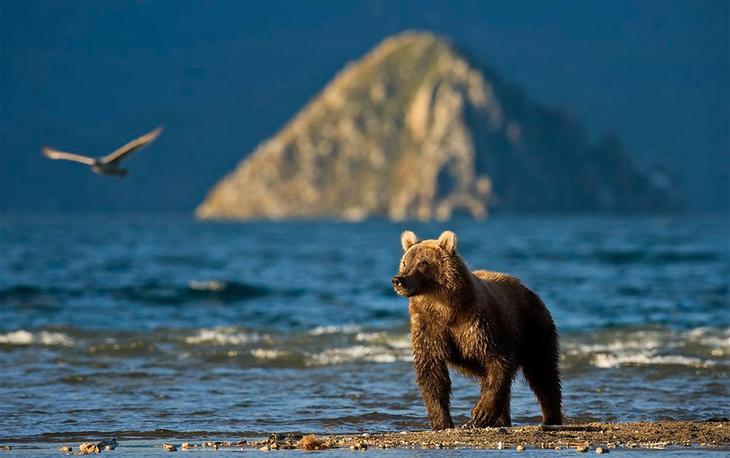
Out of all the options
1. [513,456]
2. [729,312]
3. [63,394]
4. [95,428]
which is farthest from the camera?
[729,312]

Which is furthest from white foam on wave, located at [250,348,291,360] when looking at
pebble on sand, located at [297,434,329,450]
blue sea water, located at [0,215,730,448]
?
pebble on sand, located at [297,434,329,450]

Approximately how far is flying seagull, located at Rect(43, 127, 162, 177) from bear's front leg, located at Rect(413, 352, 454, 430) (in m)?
8.36

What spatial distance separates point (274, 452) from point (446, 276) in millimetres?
2336

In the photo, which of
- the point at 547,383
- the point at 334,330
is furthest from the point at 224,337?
the point at 547,383

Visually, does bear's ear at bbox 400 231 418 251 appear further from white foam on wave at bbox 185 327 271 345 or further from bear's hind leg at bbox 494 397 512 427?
white foam on wave at bbox 185 327 271 345

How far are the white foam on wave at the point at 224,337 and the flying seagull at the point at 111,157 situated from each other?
4017mm

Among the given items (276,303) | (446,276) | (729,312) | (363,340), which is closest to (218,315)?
(276,303)

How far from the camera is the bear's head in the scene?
1308cm

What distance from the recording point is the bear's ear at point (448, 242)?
13.2 meters

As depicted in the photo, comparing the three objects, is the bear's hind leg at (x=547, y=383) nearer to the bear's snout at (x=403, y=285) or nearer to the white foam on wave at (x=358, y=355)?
the bear's snout at (x=403, y=285)

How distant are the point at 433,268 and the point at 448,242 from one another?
31 cm

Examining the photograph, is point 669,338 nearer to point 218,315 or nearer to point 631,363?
point 631,363

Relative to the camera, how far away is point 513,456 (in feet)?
38.1

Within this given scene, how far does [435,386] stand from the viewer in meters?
13.4
